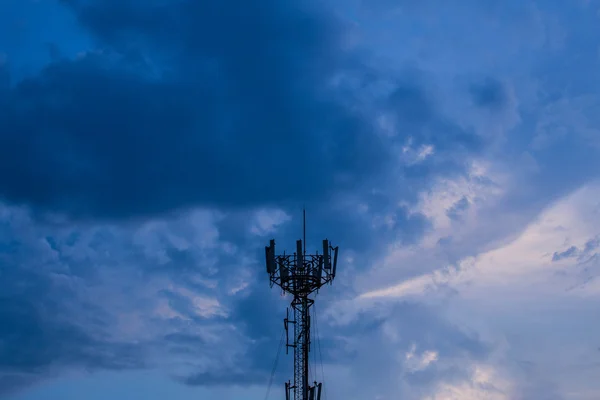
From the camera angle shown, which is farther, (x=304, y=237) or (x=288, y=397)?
(x=304, y=237)

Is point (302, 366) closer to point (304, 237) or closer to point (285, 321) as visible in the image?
point (285, 321)

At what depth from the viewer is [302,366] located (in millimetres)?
85125

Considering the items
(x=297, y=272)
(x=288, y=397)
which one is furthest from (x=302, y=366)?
(x=297, y=272)

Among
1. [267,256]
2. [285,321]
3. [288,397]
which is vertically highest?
[267,256]

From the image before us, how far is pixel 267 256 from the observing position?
8775cm

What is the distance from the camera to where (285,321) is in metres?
88.2

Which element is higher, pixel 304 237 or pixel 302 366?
pixel 304 237

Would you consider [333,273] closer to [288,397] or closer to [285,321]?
[285,321]

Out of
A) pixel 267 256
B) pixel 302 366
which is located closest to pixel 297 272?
pixel 267 256

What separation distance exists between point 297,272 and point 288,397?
1271cm

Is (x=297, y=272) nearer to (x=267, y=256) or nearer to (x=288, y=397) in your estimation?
(x=267, y=256)

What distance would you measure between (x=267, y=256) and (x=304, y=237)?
4795 millimetres

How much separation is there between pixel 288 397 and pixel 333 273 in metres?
13.4

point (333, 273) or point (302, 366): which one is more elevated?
point (333, 273)
